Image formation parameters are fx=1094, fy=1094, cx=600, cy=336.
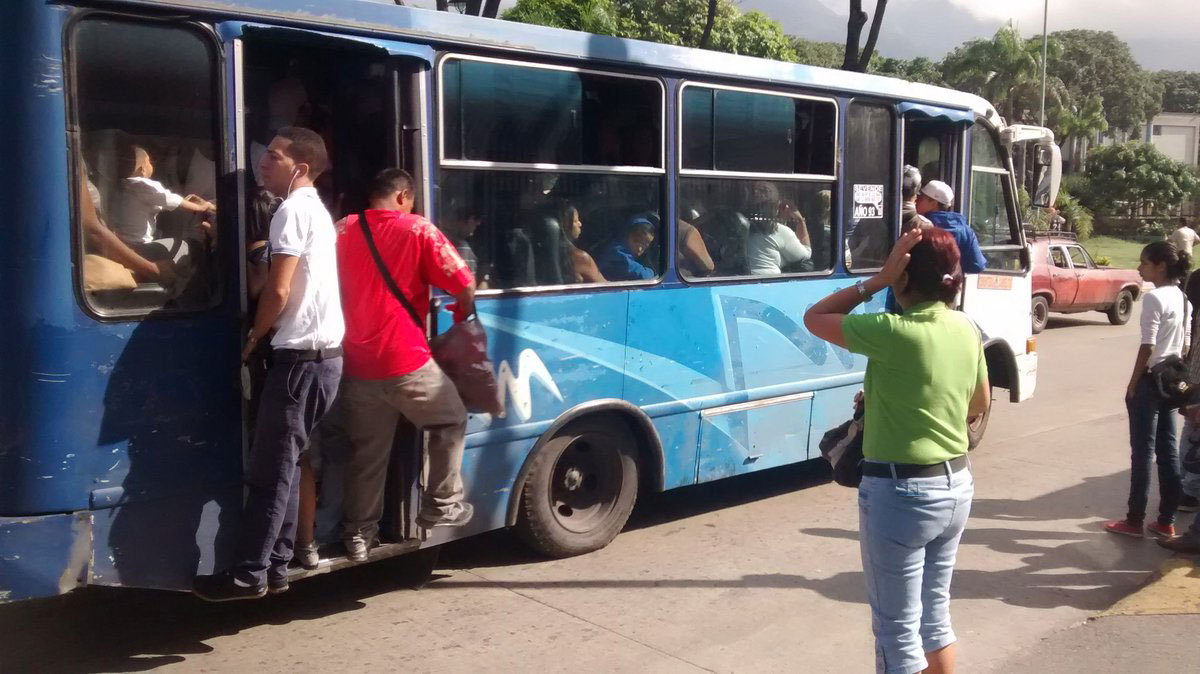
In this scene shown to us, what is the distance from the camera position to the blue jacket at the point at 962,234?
658cm

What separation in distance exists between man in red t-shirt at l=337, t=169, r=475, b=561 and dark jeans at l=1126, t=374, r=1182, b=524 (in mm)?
4031

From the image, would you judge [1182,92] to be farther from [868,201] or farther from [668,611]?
[668,611]

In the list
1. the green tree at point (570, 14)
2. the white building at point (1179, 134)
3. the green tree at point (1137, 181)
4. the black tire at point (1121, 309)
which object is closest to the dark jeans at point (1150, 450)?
the black tire at point (1121, 309)

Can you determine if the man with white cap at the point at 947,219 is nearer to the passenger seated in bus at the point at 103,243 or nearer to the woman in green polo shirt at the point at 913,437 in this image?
the woman in green polo shirt at the point at 913,437

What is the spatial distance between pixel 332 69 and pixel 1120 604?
467 cm

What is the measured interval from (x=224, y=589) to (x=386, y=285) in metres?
1.41

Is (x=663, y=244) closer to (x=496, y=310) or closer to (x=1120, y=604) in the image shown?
(x=496, y=310)

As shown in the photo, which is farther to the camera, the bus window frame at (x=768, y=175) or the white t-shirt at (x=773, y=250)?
the white t-shirt at (x=773, y=250)

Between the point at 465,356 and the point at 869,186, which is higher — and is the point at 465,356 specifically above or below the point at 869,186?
below

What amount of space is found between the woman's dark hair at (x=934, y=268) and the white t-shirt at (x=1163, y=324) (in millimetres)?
3294

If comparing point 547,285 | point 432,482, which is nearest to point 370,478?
point 432,482

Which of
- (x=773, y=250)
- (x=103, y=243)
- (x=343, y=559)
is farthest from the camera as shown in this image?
(x=773, y=250)

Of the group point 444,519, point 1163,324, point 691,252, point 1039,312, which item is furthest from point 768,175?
point 1039,312

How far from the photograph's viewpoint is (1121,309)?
1959 cm
